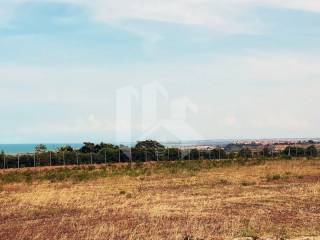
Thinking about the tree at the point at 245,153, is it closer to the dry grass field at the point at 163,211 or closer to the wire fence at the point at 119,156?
the wire fence at the point at 119,156

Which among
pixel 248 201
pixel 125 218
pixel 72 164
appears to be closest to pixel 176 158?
pixel 72 164

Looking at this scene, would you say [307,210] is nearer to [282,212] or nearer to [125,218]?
[282,212]

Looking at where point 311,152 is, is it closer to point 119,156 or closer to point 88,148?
point 119,156

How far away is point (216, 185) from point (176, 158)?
3293cm

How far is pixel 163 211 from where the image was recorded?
53.4 feet

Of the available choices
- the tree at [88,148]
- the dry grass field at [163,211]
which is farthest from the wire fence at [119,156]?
the dry grass field at [163,211]

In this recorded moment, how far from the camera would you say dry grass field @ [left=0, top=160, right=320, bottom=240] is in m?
12.6

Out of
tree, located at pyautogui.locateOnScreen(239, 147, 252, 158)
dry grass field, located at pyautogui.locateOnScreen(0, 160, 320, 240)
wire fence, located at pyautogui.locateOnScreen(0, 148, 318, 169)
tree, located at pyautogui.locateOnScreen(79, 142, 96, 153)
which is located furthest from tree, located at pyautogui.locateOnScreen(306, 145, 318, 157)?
dry grass field, located at pyautogui.locateOnScreen(0, 160, 320, 240)

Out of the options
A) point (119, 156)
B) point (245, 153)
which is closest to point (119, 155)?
point (119, 156)

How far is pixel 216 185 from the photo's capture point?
25219 millimetres

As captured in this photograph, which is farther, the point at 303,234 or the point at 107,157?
the point at 107,157

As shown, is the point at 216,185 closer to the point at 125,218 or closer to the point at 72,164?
the point at 125,218

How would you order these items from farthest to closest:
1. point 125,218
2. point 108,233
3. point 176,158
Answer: point 176,158
point 125,218
point 108,233

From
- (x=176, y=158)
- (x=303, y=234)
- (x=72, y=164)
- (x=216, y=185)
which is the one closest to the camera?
(x=303, y=234)
